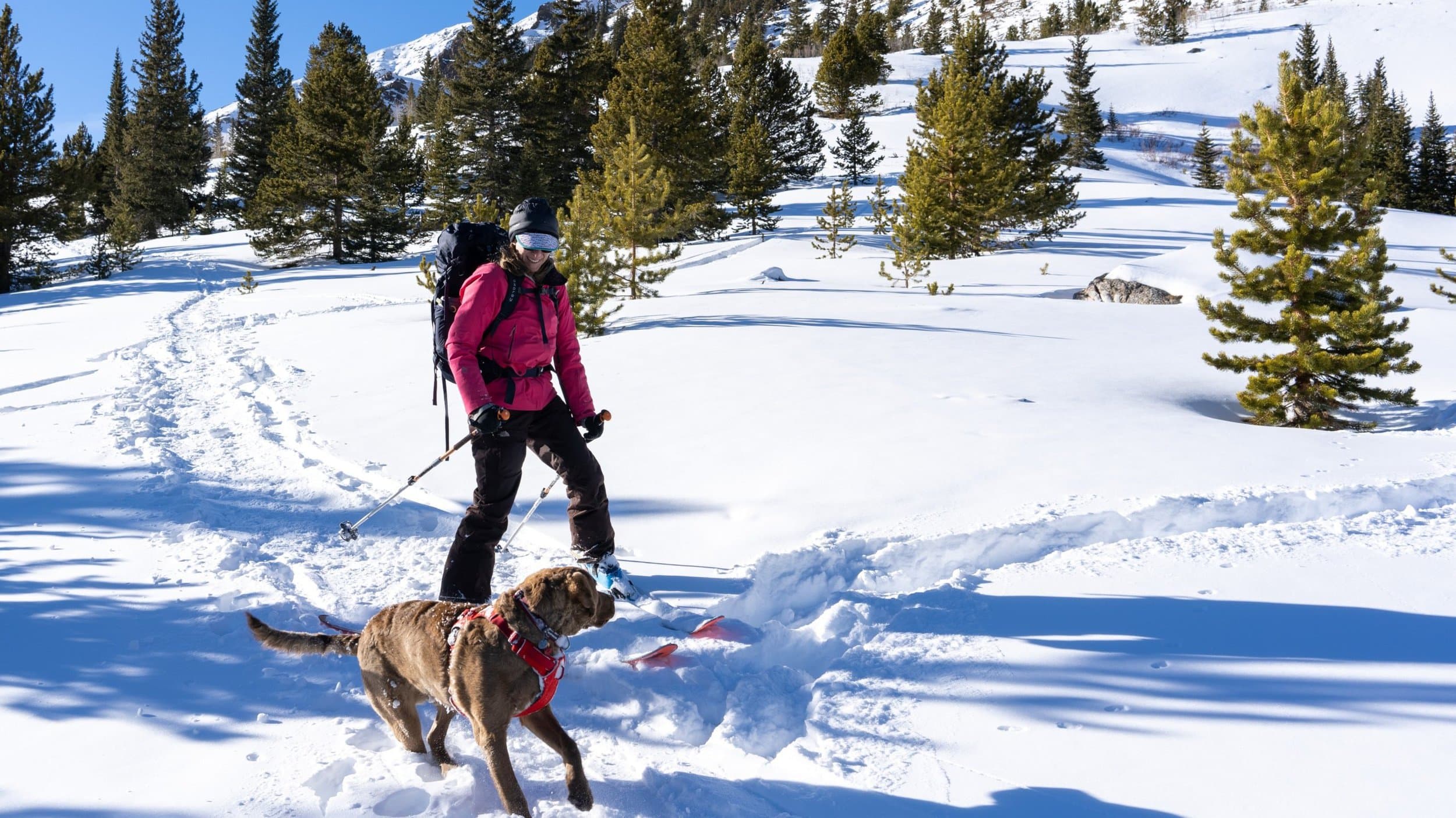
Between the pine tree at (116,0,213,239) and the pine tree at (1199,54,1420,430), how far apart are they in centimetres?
4714

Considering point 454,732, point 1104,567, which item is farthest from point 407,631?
point 1104,567

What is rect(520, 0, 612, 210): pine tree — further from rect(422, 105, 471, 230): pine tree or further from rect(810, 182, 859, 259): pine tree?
rect(810, 182, 859, 259): pine tree

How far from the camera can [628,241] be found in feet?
51.4

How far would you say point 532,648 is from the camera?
2441 mm

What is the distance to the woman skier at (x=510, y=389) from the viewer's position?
359 cm

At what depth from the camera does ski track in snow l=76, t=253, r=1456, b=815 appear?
266 centimetres

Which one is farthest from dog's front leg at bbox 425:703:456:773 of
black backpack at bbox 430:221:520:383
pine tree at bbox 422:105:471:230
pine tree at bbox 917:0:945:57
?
pine tree at bbox 917:0:945:57

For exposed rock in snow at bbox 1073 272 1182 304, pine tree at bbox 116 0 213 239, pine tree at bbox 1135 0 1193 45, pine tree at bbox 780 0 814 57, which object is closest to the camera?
exposed rock in snow at bbox 1073 272 1182 304

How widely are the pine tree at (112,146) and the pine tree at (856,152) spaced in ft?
126

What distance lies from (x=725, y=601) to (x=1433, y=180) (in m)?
61.7

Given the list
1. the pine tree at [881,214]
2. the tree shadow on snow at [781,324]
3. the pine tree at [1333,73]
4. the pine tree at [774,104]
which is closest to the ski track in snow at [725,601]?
the tree shadow on snow at [781,324]

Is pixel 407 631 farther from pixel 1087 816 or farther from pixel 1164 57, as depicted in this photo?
pixel 1164 57

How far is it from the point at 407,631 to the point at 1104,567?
3456mm

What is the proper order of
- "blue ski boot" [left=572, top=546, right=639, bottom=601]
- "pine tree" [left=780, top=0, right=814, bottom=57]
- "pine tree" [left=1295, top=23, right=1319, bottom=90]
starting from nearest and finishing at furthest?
"blue ski boot" [left=572, top=546, right=639, bottom=601]
"pine tree" [left=1295, top=23, right=1319, bottom=90]
"pine tree" [left=780, top=0, right=814, bottom=57]
